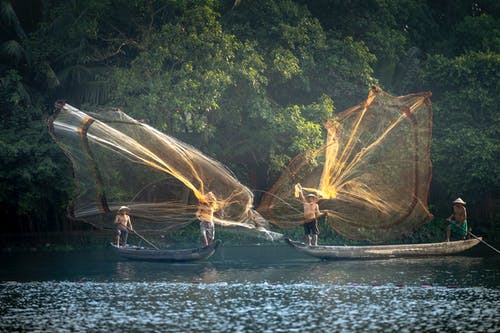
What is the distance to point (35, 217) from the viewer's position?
1534 inches

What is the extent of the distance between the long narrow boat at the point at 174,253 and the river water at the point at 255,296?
287mm

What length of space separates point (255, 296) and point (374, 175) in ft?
30.7

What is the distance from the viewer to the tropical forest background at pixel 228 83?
116 ft

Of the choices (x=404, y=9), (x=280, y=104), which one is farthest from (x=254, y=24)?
(x=404, y=9)

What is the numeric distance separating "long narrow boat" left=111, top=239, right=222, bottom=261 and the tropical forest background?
21.4 feet

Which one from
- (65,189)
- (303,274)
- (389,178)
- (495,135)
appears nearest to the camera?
(303,274)

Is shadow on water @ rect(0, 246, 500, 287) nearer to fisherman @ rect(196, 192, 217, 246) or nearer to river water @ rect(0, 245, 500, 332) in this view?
river water @ rect(0, 245, 500, 332)

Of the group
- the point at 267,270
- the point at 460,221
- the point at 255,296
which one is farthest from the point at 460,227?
the point at 255,296

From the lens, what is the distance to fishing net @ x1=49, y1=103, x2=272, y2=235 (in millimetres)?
26250

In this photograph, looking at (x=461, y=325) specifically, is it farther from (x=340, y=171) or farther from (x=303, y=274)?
(x=340, y=171)

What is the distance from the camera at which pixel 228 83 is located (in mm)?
34750

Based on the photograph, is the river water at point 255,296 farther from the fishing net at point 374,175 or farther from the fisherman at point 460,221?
the fishing net at point 374,175

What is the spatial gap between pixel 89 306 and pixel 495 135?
23.3 metres

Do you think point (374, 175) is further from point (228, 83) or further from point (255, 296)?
point (255, 296)
